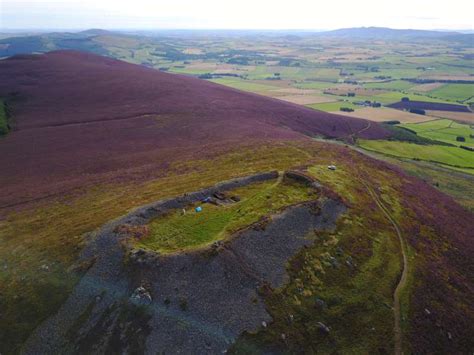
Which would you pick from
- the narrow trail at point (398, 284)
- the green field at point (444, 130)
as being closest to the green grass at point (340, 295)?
the narrow trail at point (398, 284)

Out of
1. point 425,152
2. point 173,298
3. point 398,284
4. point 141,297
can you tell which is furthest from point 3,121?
point 425,152

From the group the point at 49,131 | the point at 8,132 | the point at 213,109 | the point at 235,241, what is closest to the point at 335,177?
the point at 235,241

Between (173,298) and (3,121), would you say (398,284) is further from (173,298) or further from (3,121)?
(3,121)

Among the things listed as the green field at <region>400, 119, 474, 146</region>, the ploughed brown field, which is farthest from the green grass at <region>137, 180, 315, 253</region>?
the green field at <region>400, 119, 474, 146</region>

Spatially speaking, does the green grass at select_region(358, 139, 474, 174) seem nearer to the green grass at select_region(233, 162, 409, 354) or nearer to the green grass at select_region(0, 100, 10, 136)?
the green grass at select_region(233, 162, 409, 354)

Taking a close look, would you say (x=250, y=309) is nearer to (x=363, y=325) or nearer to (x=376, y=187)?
(x=363, y=325)

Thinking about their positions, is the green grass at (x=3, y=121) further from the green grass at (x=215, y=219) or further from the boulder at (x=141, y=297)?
the boulder at (x=141, y=297)
